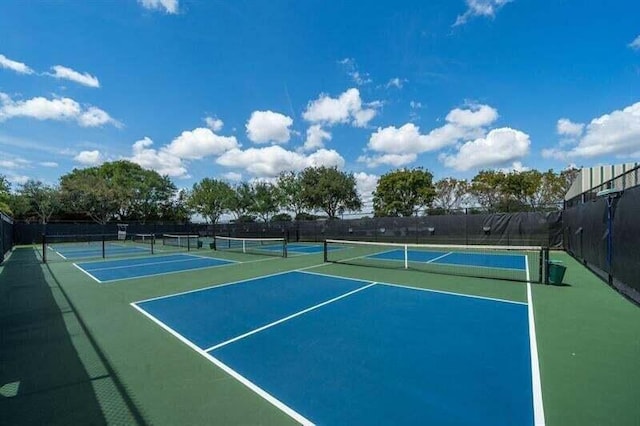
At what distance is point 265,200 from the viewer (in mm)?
44219

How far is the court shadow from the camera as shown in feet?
9.57

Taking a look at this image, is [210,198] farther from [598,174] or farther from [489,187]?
[598,174]

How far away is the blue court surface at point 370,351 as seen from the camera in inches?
116

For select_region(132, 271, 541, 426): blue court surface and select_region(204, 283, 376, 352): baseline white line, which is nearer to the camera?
select_region(132, 271, 541, 426): blue court surface

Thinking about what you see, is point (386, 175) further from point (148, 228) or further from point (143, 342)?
point (143, 342)

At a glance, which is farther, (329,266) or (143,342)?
(329,266)

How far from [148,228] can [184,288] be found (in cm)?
3223

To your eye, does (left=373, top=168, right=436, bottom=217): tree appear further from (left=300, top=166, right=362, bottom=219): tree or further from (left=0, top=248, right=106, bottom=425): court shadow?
(left=0, top=248, right=106, bottom=425): court shadow

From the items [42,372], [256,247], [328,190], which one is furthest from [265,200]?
[42,372]

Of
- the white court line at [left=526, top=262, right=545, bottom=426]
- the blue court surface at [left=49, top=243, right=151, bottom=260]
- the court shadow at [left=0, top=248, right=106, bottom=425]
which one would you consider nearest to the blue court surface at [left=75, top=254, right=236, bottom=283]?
the court shadow at [left=0, top=248, right=106, bottom=425]

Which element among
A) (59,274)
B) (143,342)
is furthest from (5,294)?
(143,342)

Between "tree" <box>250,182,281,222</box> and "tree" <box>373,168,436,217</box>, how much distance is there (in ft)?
49.6

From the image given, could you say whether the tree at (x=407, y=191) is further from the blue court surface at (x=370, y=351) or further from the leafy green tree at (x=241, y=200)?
the blue court surface at (x=370, y=351)

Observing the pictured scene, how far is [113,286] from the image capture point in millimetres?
8938
